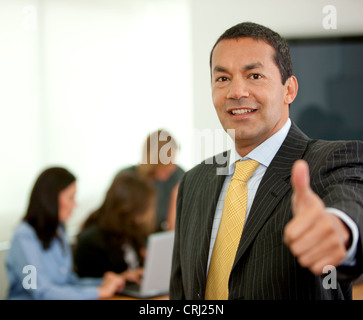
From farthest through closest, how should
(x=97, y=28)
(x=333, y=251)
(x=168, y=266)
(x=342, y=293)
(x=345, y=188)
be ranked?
(x=97, y=28)
(x=168, y=266)
(x=342, y=293)
(x=345, y=188)
(x=333, y=251)

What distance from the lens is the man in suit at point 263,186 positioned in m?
0.96

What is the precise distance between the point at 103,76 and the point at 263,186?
3174 mm

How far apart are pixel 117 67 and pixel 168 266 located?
2270 millimetres

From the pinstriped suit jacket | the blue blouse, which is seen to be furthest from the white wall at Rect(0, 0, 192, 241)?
the pinstriped suit jacket

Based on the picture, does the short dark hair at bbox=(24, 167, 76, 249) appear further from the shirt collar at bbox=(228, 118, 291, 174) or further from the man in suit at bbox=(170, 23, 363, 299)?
the shirt collar at bbox=(228, 118, 291, 174)

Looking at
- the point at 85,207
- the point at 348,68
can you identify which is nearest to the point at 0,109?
the point at 85,207

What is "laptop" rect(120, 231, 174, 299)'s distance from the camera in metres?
2.26

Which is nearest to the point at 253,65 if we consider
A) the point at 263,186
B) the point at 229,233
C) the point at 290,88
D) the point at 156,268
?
the point at 290,88

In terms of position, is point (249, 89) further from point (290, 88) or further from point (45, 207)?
point (45, 207)

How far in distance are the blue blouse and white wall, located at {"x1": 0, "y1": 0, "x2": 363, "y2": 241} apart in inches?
40.9

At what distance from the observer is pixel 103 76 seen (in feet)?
13.2
